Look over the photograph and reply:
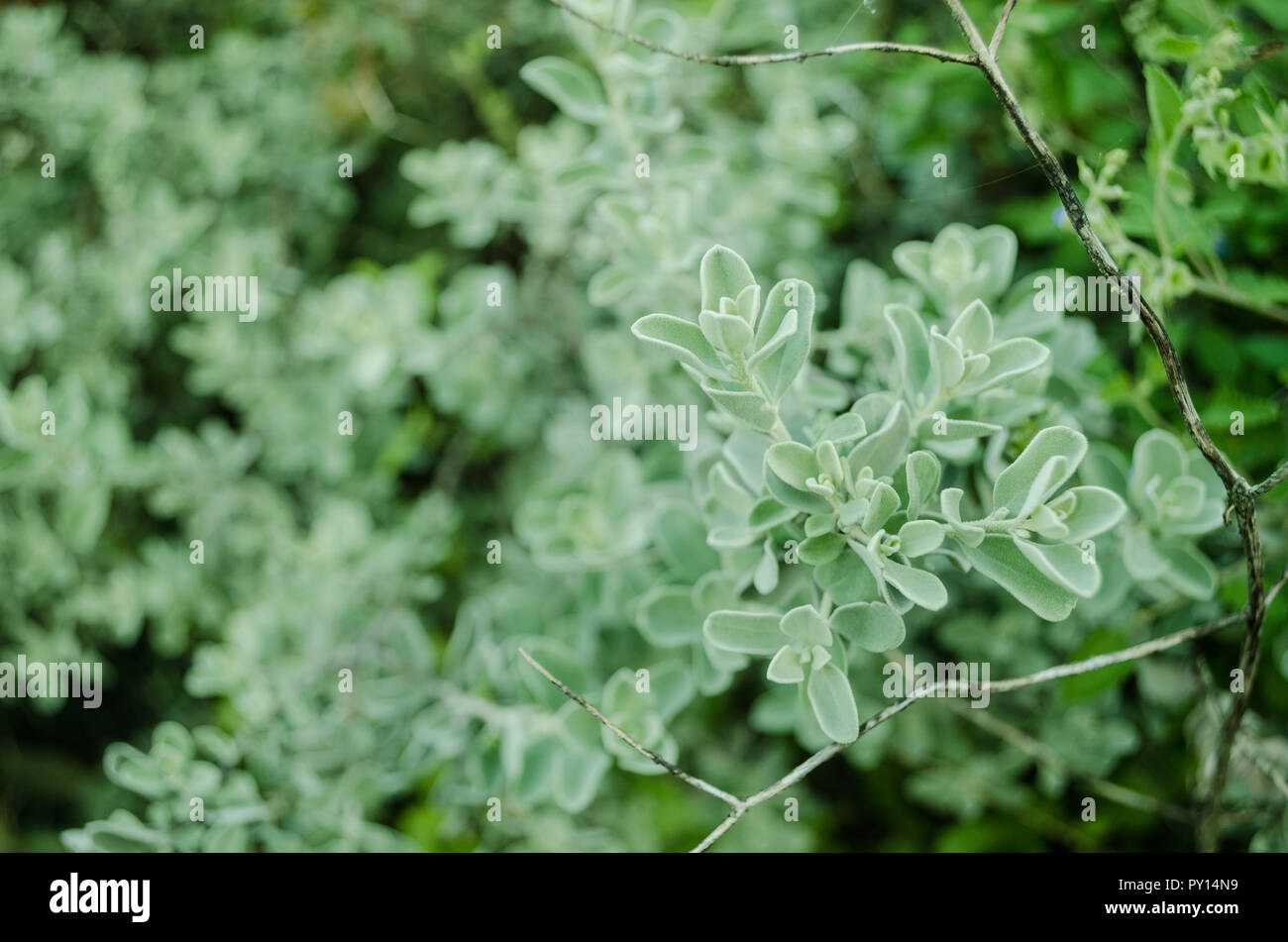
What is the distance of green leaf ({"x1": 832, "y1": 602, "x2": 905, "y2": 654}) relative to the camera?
0.85 metres

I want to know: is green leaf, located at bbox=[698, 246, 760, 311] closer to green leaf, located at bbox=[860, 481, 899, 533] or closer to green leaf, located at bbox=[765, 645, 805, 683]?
green leaf, located at bbox=[860, 481, 899, 533]

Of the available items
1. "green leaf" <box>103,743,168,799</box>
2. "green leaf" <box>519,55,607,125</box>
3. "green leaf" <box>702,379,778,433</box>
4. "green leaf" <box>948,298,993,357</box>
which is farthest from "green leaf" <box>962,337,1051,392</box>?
"green leaf" <box>103,743,168,799</box>

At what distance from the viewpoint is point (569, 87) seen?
4.33 feet

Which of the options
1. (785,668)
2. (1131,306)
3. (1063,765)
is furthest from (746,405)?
(1063,765)

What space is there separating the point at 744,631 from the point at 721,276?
0.40 metres

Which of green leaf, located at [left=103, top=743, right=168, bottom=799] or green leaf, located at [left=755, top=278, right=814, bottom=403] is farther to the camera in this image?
green leaf, located at [left=103, top=743, right=168, bottom=799]

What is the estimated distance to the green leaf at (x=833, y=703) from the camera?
87 cm

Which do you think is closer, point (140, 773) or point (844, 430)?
point (844, 430)

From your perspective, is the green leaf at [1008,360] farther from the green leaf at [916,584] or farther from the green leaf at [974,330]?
the green leaf at [916,584]

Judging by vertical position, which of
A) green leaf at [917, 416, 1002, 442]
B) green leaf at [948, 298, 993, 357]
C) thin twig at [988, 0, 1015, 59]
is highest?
thin twig at [988, 0, 1015, 59]

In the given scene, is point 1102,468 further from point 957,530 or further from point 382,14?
point 382,14

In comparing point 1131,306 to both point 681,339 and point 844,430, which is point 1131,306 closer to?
point 844,430

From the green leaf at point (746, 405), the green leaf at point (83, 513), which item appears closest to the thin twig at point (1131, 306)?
the green leaf at point (746, 405)

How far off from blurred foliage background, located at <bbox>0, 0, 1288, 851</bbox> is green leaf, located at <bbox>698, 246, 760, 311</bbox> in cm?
41
